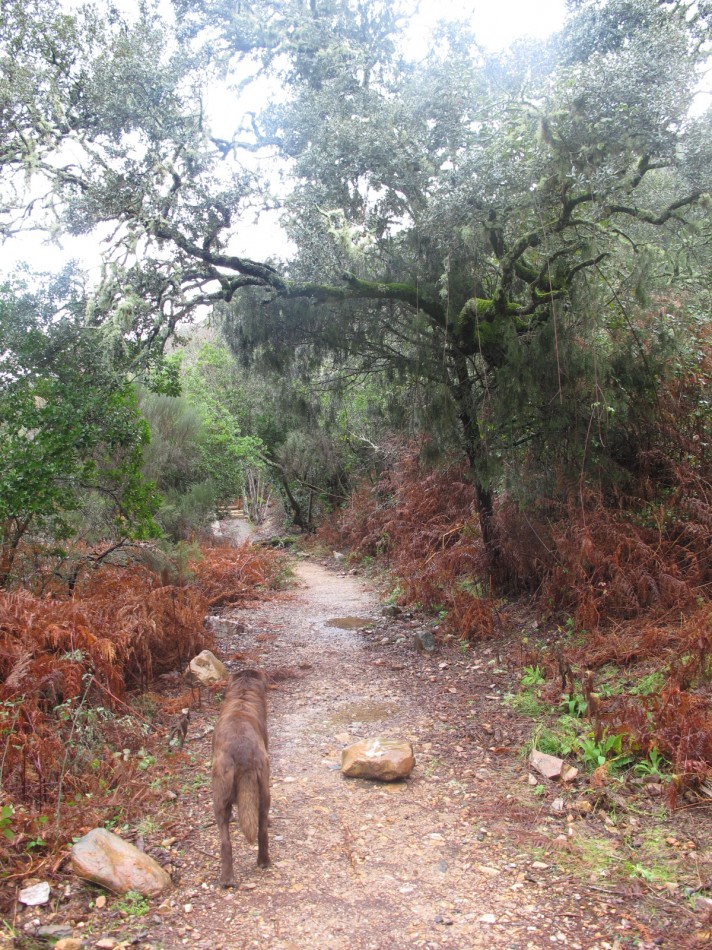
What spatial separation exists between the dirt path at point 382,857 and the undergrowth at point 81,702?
538 millimetres

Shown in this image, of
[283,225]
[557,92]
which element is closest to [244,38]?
[283,225]

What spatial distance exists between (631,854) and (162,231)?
6.88 m

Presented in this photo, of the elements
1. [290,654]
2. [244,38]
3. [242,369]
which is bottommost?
[290,654]

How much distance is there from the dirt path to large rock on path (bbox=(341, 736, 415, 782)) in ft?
0.28

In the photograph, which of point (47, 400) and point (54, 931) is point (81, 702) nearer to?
point (54, 931)

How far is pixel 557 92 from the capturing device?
6891 mm

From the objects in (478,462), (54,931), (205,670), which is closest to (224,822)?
Result: (54,931)

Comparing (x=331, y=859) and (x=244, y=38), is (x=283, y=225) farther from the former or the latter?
(x=331, y=859)

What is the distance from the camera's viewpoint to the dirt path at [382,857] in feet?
10.4

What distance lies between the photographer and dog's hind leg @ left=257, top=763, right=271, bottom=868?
3.57 meters

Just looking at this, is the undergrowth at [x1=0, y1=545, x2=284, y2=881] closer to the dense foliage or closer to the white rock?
the white rock

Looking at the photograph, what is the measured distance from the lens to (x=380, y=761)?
15.8ft

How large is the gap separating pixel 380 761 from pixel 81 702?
7.95 feet

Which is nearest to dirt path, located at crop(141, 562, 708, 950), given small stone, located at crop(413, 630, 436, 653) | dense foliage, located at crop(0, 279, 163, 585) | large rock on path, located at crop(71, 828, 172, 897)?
large rock on path, located at crop(71, 828, 172, 897)
